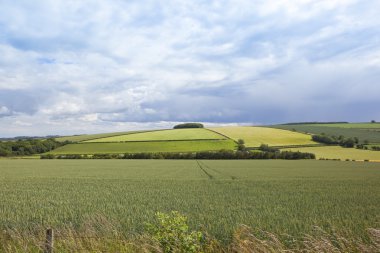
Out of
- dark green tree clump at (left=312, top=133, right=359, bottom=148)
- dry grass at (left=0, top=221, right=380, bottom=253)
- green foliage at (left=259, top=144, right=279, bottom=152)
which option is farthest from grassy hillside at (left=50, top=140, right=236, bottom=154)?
dry grass at (left=0, top=221, right=380, bottom=253)

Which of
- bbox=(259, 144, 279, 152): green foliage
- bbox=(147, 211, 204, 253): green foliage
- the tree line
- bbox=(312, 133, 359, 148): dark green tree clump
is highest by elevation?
bbox=(312, 133, 359, 148): dark green tree clump

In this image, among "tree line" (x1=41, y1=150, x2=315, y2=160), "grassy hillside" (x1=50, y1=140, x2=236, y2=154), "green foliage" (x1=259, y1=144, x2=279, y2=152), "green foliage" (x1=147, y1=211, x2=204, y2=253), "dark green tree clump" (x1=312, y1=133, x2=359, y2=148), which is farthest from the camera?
"dark green tree clump" (x1=312, y1=133, x2=359, y2=148)

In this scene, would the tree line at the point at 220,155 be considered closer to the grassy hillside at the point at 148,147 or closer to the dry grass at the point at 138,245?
the grassy hillside at the point at 148,147

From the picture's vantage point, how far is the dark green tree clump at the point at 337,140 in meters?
97.2

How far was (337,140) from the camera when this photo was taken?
4048 inches

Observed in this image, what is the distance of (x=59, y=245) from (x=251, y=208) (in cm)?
978

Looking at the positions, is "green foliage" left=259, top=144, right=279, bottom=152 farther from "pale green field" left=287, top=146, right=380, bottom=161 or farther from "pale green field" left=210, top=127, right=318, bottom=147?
"pale green field" left=287, top=146, right=380, bottom=161

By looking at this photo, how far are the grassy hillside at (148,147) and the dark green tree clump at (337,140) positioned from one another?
93.6 feet

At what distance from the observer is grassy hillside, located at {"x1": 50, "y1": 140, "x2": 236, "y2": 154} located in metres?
90.5

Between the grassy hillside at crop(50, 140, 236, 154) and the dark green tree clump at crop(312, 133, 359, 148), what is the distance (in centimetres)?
2853

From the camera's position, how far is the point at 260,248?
8047mm

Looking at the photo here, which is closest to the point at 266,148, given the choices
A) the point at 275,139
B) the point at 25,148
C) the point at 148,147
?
the point at 275,139

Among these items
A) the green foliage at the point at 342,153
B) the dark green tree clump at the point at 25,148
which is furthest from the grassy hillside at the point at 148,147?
the green foliage at the point at 342,153

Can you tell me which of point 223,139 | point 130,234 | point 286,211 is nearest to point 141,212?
point 130,234
